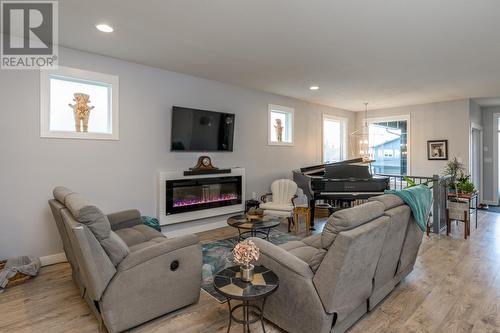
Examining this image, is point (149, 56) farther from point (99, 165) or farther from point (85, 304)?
point (85, 304)

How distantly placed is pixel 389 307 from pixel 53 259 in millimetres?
3914

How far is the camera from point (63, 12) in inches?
106

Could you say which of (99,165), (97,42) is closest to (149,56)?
(97,42)

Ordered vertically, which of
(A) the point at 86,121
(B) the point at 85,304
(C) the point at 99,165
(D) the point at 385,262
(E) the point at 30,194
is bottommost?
(B) the point at 85,304

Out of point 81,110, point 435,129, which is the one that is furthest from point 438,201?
point 81,110

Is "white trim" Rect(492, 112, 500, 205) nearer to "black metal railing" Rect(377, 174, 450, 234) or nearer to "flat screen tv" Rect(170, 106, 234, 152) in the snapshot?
"black metal railing" Rect(377, 174, 450, 234)

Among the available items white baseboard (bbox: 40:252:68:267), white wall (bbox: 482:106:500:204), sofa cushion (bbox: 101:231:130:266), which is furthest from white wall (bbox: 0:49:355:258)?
white wall (bbox: 482:106:500:204)

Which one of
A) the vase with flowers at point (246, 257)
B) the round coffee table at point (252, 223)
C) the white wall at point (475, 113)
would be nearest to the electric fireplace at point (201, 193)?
the round coffee table at point (252, 223)

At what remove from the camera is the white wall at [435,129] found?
6.51m

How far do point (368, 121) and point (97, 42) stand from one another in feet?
23.7

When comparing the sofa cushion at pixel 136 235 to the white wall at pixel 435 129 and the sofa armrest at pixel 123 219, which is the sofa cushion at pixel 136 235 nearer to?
the sofa armrest at pixel 123 219

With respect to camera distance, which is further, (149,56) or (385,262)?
(149,56)

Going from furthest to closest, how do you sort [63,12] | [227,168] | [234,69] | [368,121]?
1. [368,121]
2. [227,168]
3. [234,69]
4. [63,12]

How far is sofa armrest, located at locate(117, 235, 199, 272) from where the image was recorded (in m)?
2.12
